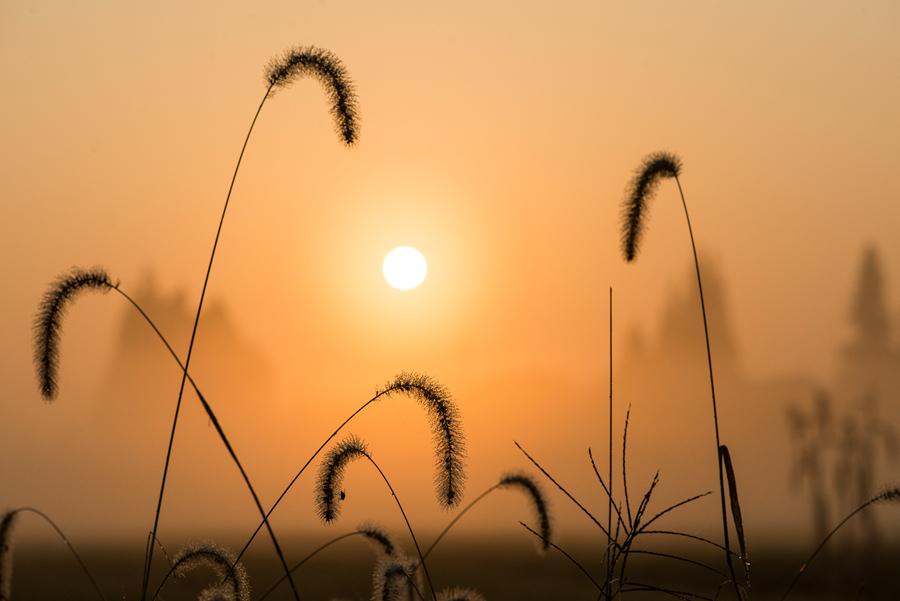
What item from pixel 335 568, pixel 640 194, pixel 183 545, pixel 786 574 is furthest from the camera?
pixel 335 568

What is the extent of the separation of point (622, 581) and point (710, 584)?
73.6m

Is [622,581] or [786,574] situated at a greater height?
[622,581]

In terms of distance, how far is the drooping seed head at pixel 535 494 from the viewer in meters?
4.37

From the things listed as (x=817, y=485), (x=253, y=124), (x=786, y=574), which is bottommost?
(x=786, y=574)

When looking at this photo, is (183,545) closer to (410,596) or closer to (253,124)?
(410,596)

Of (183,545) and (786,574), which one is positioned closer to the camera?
(183,545)

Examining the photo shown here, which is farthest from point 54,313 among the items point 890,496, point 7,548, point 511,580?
point 511,580

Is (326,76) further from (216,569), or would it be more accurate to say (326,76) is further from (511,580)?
(511,580)

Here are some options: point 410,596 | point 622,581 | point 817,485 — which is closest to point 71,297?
point 410,596

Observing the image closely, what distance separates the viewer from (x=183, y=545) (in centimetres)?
441

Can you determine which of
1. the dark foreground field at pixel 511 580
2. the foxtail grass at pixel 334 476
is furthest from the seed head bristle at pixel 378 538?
the dark foreground field at pixel 511 580

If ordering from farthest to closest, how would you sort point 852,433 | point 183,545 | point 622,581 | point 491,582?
1. point 491,582
2. point 852,433
3. point 183,545
4. point 622,581

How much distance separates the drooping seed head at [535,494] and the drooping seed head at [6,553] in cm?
172

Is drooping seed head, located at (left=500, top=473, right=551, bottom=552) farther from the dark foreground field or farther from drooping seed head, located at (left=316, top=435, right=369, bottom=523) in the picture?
the dark foreground field
